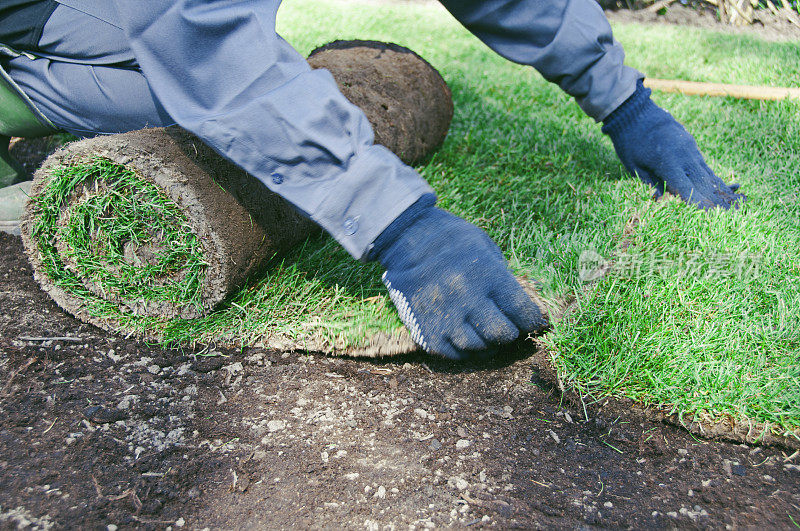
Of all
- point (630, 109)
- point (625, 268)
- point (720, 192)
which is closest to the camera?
point (625, 268)

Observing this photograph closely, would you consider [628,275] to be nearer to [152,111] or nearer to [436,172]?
[436,172]

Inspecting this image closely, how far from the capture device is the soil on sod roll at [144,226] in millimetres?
1503

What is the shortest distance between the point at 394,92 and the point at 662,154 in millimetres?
1230

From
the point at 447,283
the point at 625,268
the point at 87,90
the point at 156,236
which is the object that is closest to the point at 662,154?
the point at 625,268

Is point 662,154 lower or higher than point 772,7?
lower

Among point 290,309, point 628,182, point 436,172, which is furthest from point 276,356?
point 628,182

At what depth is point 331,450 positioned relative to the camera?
4.23 ft

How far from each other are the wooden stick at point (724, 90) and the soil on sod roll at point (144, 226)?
3.23 meters

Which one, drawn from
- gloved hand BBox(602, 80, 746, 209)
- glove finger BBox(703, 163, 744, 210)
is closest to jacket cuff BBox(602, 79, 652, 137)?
gloved hand BBox(602, 80, 746, 209)

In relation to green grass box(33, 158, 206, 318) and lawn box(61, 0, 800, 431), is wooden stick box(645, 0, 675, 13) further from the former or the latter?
green grass box(33, 158, 206, 318)

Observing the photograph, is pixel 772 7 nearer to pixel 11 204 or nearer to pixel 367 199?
pixel 367 199

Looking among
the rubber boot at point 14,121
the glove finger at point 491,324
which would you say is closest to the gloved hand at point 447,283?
the glove finger at point 491,324

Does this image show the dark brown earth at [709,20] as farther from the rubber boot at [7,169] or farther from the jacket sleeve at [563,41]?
the rubber boot at [7,169]

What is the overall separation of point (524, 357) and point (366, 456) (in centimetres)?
60
